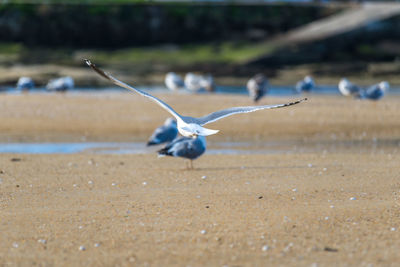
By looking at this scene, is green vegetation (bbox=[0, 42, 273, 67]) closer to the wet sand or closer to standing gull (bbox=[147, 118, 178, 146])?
the wet sand

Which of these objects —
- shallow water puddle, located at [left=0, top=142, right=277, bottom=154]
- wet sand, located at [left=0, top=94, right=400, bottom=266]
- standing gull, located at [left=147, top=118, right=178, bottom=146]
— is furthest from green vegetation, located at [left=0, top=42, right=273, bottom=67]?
standing gull, located at [left=147, top=118, right=178, bottom=146]

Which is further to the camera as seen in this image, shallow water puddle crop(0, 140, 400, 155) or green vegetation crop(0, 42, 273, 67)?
green vegetation crop(0, 42, 273, 67)

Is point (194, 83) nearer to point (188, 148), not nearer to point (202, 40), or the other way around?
point (188, 148)

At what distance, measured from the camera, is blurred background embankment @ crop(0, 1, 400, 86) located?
35844 mm

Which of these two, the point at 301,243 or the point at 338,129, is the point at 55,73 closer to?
the point at 338,129

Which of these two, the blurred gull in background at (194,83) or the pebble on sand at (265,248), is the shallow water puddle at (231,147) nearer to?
the pebble on sand at (265,248)

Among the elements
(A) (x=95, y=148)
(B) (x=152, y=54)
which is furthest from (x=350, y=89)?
(B) (x=152, y=54)

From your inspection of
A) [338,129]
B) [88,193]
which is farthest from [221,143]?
[88,193]

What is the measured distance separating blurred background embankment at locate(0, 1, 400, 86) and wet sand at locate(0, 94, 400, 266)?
741 inches

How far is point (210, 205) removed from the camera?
29.9 feet

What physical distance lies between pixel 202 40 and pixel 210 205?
1520 inches

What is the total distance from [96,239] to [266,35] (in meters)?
41.7

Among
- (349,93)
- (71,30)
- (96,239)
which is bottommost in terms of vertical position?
(96,239)

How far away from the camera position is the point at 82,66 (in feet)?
120
